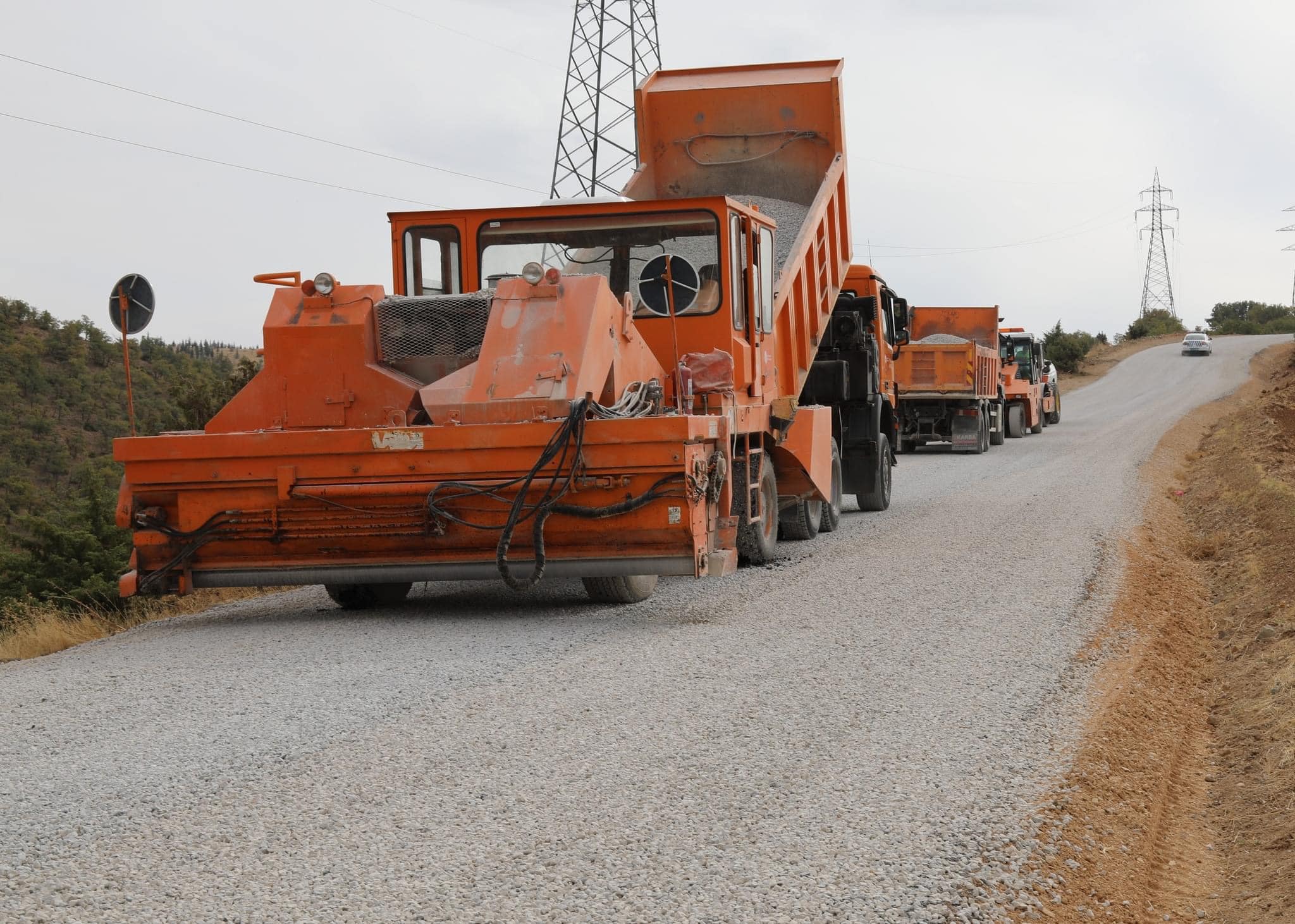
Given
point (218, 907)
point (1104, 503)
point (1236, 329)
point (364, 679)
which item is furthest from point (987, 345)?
point (1236, 329)

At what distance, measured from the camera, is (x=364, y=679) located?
6484mm

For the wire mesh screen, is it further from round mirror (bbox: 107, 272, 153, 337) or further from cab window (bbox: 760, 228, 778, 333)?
cab window (bbox: 760, 228, 778, 333)

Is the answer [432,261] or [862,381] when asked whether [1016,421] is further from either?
[432,261]

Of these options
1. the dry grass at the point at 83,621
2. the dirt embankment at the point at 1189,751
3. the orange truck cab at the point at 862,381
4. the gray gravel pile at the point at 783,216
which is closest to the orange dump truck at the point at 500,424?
the dry grass at the point at 83,621

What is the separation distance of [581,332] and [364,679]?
2639 mm

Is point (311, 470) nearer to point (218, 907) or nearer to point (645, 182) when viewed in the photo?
point (218, 907)

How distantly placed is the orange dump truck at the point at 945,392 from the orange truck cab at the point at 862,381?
9.82 metres

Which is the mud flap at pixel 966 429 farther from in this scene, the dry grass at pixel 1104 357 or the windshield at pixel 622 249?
the dry grass at pixel 1104 357

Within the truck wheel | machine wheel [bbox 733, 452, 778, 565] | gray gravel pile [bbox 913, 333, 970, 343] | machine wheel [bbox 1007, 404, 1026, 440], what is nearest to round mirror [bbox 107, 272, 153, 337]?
machine wheel [bbox 733, 452, 778, 565]

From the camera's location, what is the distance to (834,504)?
13453 mm

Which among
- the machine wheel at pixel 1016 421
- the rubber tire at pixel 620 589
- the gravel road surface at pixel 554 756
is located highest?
the machine wheel at pixel 1016 421

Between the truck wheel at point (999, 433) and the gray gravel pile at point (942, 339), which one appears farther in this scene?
the truck wheel at point (999, 433)

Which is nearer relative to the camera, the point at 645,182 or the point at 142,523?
the point at 142,523

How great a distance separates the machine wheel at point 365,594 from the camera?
909cm
